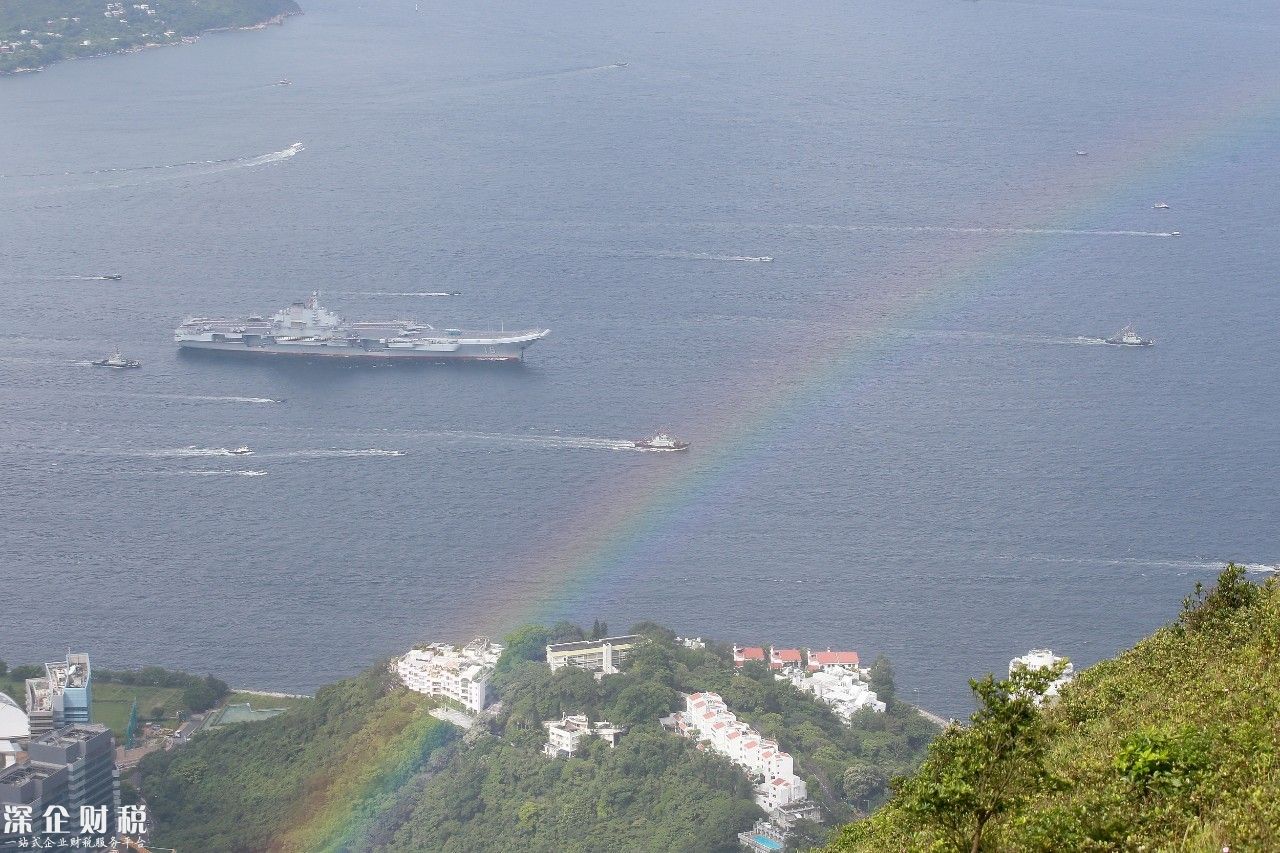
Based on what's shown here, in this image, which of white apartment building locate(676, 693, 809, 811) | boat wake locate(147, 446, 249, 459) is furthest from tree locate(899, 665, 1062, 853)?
boat wake locate(147, 446, 249, 459)

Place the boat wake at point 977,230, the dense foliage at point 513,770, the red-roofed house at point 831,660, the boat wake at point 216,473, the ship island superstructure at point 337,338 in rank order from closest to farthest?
1. the dense foliage at point 513,770
2. the red-roofed house at point 831,660
3. the boat wake at point 216,473
4. the ship island superstructure at point 337,338
5. the boat wake at point 977,230

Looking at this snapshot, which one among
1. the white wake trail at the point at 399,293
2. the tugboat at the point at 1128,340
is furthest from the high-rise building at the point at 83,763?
the tugboat at the point at 1128,340

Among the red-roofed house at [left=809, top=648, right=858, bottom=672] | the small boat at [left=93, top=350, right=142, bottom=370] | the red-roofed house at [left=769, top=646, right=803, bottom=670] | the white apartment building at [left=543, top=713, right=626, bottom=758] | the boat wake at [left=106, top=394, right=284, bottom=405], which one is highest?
the small boat at [left=93, top=350, right=142, bottom=370]

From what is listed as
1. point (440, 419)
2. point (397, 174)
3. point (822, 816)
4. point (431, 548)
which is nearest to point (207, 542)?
point (431, 548)

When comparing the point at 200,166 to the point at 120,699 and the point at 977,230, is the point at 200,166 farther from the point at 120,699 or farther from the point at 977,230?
the point at 120,699

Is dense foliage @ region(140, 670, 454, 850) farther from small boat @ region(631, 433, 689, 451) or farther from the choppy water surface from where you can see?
small boat @ region(631, 433, 689, 451)

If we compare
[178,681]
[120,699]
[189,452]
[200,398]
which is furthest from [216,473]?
[120,699]

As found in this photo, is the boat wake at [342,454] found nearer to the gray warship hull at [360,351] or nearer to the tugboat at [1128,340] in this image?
the gray warship hull at [360,351]

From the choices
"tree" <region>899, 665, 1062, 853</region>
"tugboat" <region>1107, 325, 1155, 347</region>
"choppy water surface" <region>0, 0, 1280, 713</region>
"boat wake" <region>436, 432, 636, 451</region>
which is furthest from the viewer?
"tugboat" <region>1107, 325, 1155, 347</region>
